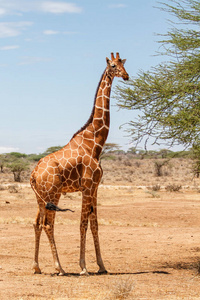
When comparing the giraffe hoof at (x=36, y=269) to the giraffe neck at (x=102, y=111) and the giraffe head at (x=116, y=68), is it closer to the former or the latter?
the giraffe neck at (x=102, y=111)

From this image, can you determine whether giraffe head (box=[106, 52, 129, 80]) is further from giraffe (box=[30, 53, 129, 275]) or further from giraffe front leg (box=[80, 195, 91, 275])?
giraffe front leg (box=[80, 195, 91, 275])

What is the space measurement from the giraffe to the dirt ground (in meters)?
0.79

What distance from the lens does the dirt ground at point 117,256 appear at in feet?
25.4

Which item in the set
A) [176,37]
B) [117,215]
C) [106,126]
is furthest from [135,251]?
[117,215]

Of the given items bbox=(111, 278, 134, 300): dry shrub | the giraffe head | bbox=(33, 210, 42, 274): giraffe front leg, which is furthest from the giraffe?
bbox=(111, 278, 134, 300): dry shrub

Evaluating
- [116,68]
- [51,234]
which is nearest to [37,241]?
[51,234]

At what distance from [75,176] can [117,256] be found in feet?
11.1

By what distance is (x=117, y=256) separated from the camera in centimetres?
1182

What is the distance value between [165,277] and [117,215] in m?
11.0

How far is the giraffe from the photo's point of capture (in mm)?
9133

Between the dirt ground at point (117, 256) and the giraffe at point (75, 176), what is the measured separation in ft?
2.59

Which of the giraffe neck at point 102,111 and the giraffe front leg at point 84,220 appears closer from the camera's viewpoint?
the giraffe front leg at point 84,220

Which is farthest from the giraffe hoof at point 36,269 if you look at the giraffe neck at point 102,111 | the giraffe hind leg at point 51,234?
the giraffe neck at point 102,111

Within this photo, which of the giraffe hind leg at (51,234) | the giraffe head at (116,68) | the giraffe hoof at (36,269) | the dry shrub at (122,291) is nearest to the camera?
the dry shrub at (122,291)
